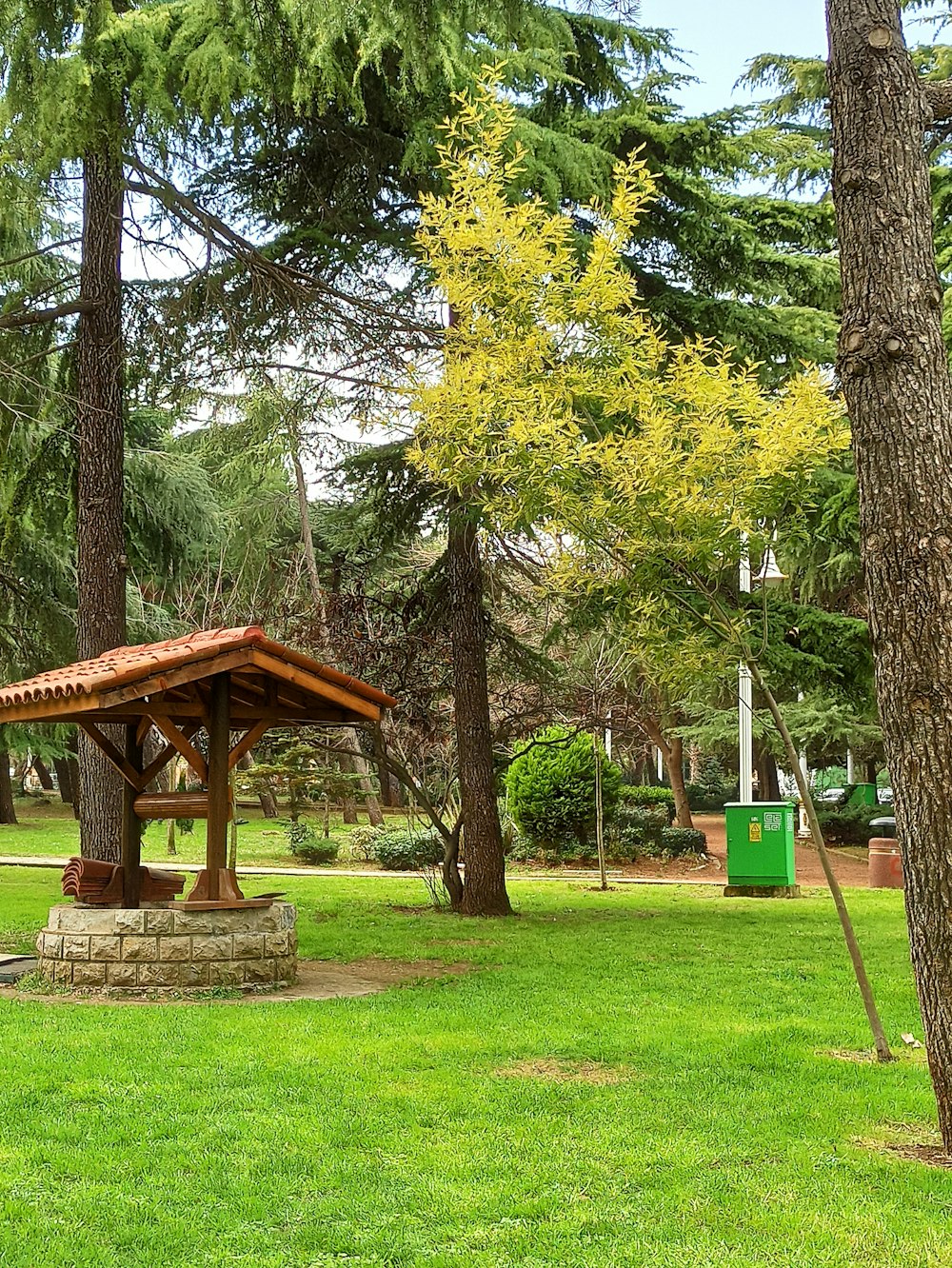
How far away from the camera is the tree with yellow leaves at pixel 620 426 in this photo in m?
6.45

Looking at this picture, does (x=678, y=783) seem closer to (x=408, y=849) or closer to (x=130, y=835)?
(x=408, y=849)

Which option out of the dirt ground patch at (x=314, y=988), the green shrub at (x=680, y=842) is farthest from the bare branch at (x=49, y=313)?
the green shrub at (x=680, y=842)

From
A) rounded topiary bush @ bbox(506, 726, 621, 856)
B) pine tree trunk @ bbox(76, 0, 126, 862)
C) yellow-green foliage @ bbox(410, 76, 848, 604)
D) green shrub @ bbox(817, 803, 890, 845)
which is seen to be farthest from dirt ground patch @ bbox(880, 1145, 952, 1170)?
green shrub @ bbox(817, 803, 890, 845)

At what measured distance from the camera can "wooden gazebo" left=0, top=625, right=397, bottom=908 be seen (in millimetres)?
8469

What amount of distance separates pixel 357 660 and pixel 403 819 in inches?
682

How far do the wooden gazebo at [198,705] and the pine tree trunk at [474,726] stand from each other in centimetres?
413

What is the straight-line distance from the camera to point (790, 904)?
15961 mm

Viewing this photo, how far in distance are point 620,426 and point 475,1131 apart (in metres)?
4.01

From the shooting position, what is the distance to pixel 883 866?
18.7 m

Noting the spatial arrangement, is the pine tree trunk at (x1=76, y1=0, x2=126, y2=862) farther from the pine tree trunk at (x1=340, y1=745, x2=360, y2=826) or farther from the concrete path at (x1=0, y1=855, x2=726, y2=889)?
the pine tree trunk at (x1=340, y1=745, x2=360, y2=826)

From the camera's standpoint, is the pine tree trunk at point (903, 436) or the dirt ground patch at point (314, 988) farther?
the dirt ground patch at point (314, 988)

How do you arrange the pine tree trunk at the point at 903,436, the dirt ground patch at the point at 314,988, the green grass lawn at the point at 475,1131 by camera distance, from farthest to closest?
the dirt ground patch at the point at 314,988 → the pine tree trunk at the point at 903,436 → the green grass lawn at the point at 475,1131

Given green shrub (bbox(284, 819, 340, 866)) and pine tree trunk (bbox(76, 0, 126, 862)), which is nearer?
pine tree trunk (bbox(76, 0, 126, 862))

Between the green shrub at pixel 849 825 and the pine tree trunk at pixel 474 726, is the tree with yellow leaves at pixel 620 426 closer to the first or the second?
the pine tree trunk at pixel 474 726
